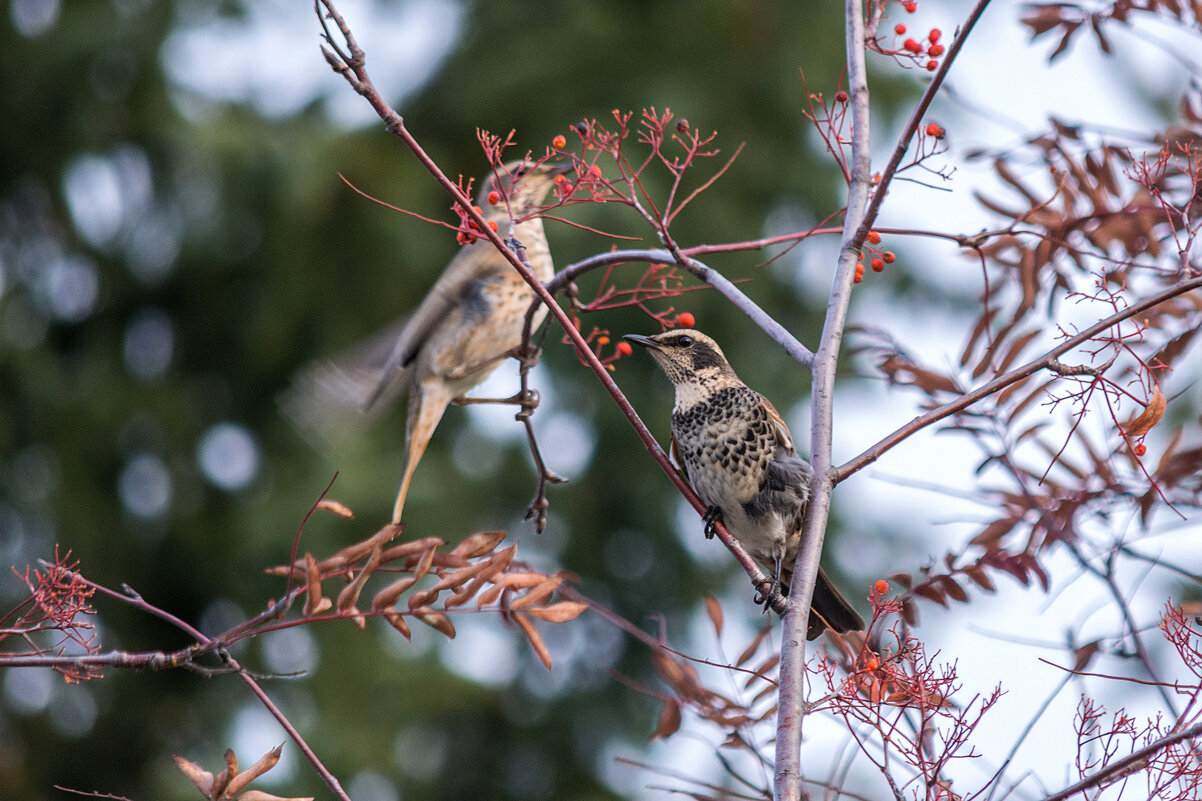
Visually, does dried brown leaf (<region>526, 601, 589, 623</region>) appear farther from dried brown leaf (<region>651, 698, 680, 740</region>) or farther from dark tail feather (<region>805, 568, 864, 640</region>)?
dark tail feather (<region>805, 568, 864, 640</region>)

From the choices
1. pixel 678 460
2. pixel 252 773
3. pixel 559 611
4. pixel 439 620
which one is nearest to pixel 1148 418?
pixel 559 611

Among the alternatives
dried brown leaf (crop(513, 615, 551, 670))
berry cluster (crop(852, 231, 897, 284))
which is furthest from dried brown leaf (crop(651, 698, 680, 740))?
berry cluster (crop(852, 231, 897, 284))

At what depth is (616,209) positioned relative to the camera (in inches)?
234

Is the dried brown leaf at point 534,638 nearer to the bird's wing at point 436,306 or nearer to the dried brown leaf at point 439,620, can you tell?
the dried brown leaf at point 439,620

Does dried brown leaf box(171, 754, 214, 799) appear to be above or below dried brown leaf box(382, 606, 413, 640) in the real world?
below

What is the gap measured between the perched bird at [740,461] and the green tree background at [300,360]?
11.4ft

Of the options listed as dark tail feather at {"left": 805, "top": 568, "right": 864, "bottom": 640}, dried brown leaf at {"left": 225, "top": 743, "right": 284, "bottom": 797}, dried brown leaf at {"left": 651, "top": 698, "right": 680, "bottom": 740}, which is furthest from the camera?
dark tail feather at {"left": 805, "top": 568, "right": 864, "bottom": 640}

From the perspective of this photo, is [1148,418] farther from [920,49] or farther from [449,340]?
[449,340]

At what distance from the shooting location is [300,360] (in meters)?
6.93

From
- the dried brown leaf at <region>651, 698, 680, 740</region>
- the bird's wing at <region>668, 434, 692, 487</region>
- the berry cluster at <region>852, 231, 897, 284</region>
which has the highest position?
the bird's wing at <region>668, 434, 692, 487</region>

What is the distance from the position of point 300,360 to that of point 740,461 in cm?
501

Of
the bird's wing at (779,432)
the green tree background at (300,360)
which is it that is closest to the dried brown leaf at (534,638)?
the bird's wing at (779,432)

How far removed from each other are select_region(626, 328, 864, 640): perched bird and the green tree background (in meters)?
3.48

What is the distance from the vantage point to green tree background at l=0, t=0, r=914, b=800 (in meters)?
6.45
